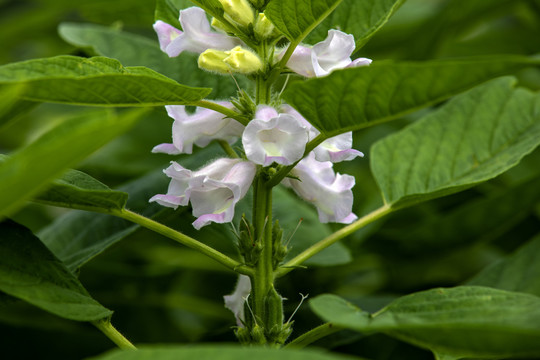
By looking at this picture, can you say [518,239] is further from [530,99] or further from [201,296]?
[201,296]

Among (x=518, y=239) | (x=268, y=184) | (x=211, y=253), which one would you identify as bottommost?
(x=518, y=239)

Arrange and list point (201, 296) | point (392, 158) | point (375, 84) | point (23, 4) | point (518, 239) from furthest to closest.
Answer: point (23, 4), point (201, 296), point (518, 239), point (392, 158), point (375, 84)

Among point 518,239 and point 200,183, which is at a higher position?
point 200,183

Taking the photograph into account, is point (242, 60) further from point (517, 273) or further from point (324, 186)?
point (517, 273)

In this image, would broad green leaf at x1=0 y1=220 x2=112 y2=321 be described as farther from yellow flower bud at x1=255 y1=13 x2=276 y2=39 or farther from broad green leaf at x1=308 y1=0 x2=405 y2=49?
broad green leaf at x1=308 y1=0 x2=405 y2=49

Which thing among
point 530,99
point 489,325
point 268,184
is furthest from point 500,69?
point 530,99

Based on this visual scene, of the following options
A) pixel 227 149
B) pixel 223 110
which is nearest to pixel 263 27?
pixel 223 110

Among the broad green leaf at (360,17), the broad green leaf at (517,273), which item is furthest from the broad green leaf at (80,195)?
the broad green leaf at (517,273)
